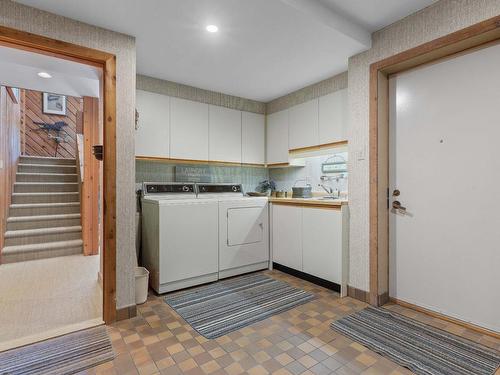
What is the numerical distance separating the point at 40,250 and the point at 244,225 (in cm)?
301

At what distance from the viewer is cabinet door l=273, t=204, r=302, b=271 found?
297 cm

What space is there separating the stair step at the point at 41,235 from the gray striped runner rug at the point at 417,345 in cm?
406

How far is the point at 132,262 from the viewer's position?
2191 millimetres

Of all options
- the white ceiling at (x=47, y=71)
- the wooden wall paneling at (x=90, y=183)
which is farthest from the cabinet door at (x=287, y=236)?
the wooden wall paneling at (x=90, y=183)

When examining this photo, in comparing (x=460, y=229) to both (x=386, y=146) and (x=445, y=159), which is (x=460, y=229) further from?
(x=386, y=146)

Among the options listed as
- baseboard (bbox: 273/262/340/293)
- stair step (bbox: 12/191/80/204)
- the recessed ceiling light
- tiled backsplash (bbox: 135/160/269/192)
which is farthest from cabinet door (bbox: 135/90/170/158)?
stair step (bbox: 12/191/80/204)

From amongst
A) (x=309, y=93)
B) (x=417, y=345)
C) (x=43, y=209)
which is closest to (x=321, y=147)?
(x=309, y=93)

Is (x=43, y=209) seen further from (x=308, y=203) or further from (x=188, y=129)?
(x=308, y=203)

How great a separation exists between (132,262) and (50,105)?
6.31 m

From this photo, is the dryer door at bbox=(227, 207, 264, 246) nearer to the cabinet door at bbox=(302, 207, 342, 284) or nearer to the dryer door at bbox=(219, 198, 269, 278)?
the dryer door at bbox=(219, 198, 269, 278)

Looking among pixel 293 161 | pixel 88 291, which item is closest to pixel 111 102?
pixel 88 291

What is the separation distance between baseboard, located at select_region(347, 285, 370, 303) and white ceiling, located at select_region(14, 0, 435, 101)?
217 cm

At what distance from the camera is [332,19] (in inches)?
81.0

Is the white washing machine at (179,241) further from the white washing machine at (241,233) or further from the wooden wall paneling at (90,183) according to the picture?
the wooden wall paneling at (90,183)
